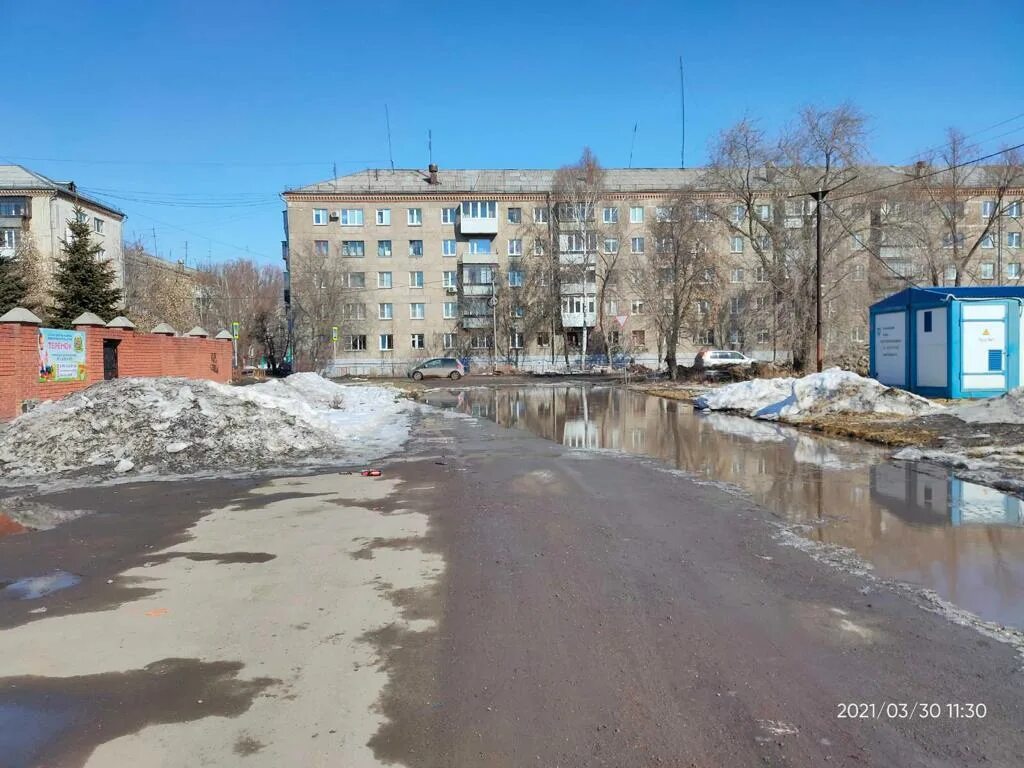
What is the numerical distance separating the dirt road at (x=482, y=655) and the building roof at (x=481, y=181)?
186ft

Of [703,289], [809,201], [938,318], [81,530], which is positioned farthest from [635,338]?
[81,530]

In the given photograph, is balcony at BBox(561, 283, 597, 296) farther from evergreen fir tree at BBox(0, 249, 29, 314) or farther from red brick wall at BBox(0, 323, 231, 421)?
evergreen fir tree at BBox(0, 249, 29, 314)

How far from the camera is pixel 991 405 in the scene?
1568 centimetres

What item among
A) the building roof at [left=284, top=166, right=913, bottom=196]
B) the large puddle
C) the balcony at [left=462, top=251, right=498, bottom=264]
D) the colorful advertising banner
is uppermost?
the building roof at [left=284, top=166, right=913, bottom=196]

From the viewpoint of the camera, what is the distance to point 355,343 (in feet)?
201

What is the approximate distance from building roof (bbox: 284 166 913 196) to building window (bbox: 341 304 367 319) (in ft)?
30.7

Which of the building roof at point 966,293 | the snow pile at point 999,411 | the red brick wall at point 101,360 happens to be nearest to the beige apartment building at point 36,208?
the red brick wall at point 101,360

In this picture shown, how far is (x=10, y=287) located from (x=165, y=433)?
85.4 feet

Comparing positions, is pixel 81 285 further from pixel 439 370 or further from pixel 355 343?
pixel 355 343

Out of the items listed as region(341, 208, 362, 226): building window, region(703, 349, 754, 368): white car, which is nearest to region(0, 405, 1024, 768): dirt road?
region(703, 349, 754, 368): white car

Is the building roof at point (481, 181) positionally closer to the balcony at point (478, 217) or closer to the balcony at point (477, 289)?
the balcony at point (478, 217)

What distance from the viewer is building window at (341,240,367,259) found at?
60.8 m

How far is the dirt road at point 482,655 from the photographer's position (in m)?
3.51

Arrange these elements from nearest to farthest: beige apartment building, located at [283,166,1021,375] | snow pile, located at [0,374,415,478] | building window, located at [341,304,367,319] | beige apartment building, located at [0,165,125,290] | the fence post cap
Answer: snow pile, located at [0,374,415,478] < the fence post cap < beige apartment building, located at [0,165,125,290] < building window, located at [341,304,367,319] < beige apartment building, located at [283,166,1021,375]
